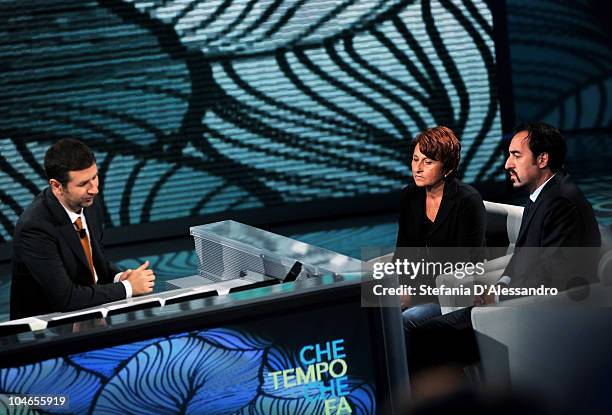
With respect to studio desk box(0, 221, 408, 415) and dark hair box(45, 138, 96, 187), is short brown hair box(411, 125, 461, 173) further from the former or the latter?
dark hair box(45, 138, 96, 187)

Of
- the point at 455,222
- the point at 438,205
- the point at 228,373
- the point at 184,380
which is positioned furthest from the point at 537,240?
the point at 184,380

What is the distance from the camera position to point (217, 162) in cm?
775

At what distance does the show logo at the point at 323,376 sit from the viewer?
112 inches

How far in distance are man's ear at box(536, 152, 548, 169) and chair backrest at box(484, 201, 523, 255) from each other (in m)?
0.63

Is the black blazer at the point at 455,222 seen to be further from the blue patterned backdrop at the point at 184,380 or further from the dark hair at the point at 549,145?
the blue patterned backdrop at the point at 184,380

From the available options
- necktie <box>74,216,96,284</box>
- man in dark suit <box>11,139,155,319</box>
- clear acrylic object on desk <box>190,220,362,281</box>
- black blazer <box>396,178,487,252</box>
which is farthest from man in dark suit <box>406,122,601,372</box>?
necktie <box>74,216,96,284</box>

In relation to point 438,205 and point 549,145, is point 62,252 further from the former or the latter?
point 549,145

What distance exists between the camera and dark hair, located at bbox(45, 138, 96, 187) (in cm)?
354

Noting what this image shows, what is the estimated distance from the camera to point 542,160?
371 centimetres

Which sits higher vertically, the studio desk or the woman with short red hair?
the woman with short red hair

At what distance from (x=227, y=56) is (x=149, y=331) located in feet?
16.8

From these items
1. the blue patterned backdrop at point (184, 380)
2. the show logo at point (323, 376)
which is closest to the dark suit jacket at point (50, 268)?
the blue patterned backdrop at point (184, 380)

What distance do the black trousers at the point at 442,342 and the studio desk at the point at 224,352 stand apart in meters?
0.73

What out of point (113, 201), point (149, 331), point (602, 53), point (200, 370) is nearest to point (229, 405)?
point (200, 370)
